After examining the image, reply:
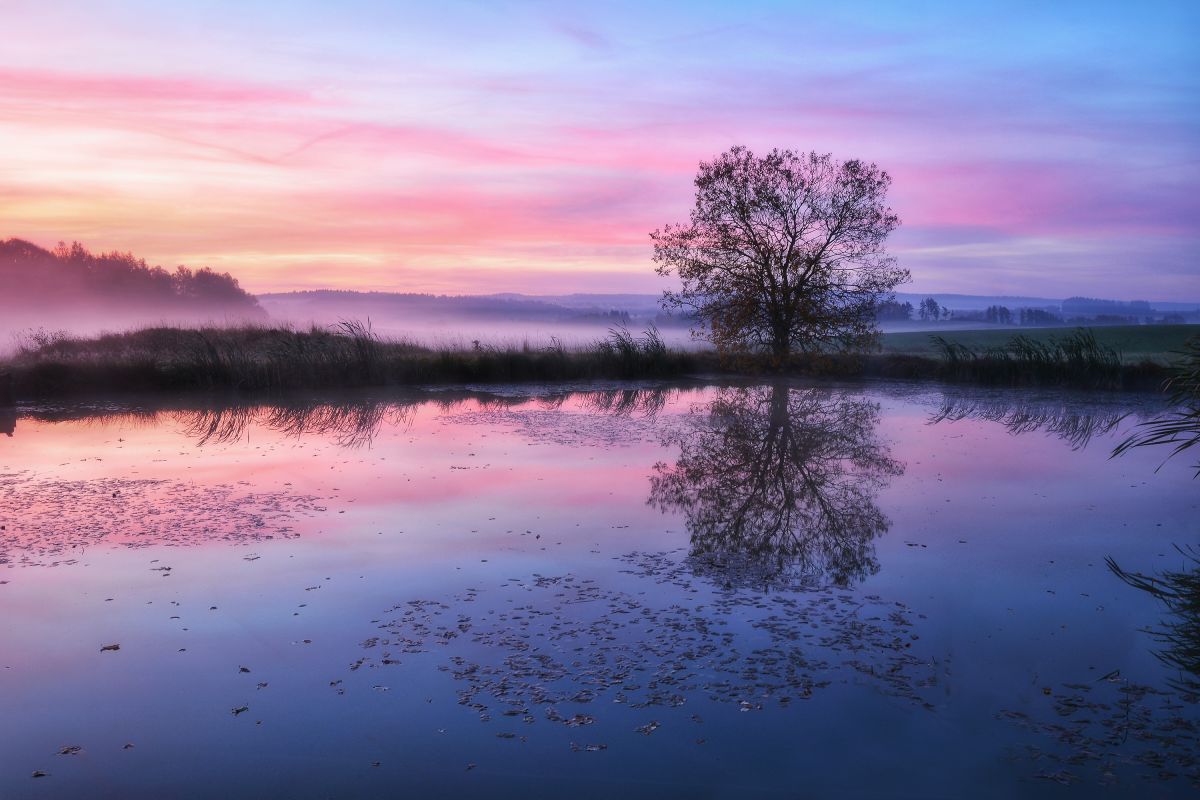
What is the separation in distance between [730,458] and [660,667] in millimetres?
5418

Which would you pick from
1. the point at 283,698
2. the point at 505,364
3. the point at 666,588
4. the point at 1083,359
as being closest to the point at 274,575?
the point at 283,698

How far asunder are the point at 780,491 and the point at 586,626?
368 cm

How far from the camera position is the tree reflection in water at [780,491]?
18.3 feet

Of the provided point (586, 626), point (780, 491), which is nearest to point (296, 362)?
point (780, 491)

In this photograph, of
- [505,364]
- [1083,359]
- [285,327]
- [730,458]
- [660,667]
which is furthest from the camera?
[285,327]

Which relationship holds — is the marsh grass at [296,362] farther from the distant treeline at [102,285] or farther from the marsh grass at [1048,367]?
the distant treeline at [102,285]

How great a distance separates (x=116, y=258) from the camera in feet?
174

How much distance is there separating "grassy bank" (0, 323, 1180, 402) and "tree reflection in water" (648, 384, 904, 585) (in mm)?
5962

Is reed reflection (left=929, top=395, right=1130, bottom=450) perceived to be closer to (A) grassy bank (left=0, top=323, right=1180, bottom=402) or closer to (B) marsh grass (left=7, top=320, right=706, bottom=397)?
(A) grassy bank (left=0, top=323, right=1180, bottom=402)

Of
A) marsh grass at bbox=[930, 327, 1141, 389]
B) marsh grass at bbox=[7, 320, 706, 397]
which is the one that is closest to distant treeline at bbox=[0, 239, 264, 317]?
marsh grass at bbox=[7, 320, 706, 397]

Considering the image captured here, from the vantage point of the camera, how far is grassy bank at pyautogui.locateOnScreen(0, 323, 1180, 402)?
15102 mm

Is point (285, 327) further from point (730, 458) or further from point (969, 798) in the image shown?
point (969, 798)

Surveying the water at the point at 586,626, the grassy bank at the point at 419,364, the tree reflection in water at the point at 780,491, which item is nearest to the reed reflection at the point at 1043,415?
the tree reflection in water at the point at 780,491

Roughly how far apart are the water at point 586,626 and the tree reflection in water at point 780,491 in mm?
44
